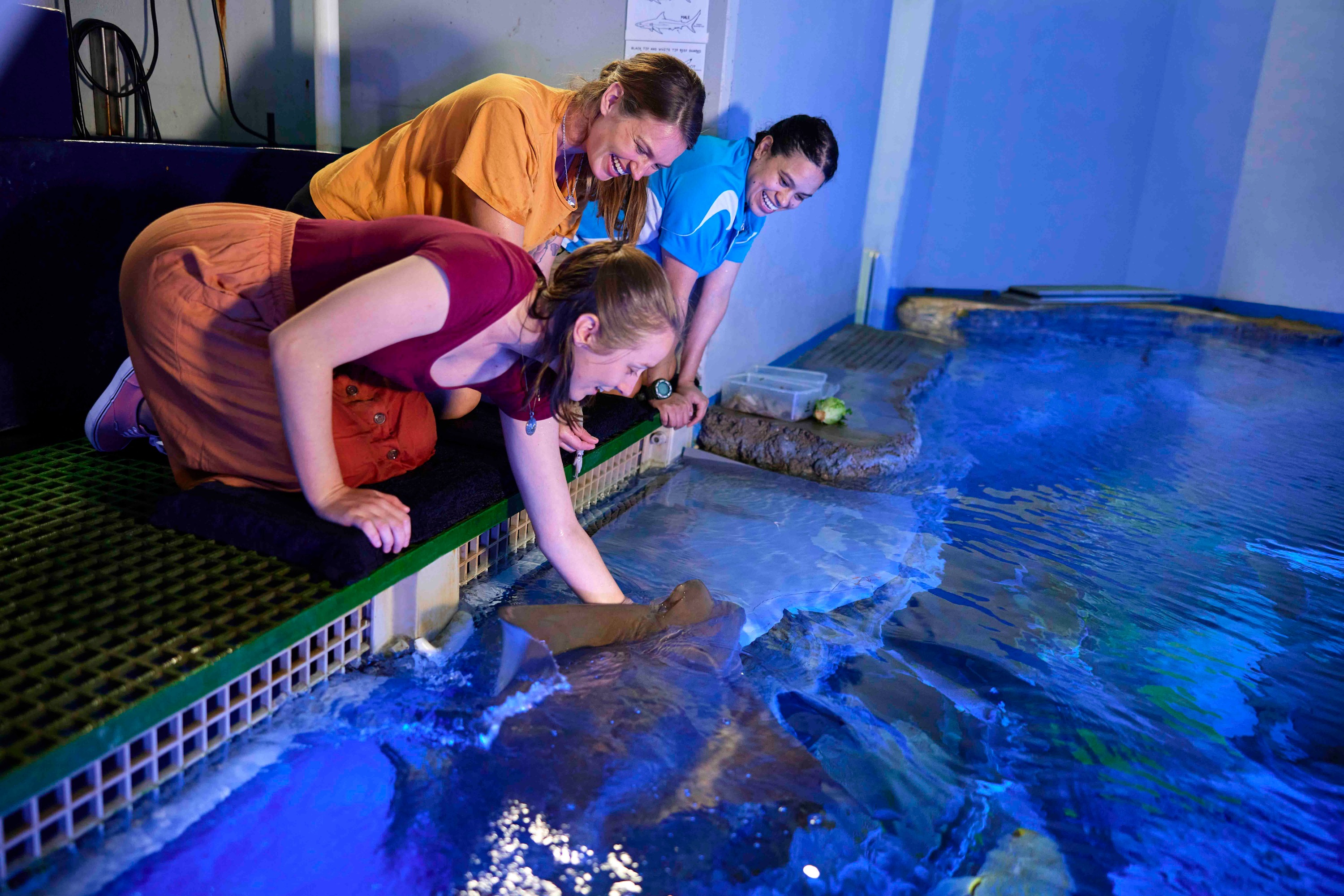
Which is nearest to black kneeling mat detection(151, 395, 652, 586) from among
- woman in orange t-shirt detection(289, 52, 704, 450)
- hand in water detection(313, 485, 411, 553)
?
hand in water detection(313, 485, 411, 553)

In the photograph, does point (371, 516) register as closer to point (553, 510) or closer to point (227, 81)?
point (553, 510)

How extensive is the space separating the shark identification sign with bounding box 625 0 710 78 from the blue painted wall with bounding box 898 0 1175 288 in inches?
154

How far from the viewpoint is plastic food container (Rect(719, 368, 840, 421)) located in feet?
13.0

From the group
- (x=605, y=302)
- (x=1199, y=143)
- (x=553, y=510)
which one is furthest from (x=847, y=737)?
(x=1199, y=143)

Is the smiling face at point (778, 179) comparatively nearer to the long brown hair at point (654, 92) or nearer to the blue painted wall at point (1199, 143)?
the long brown hair at point (654, 92)

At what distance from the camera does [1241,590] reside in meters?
2.95

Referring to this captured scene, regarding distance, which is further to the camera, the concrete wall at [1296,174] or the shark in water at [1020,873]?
the concrete wall at [1296,174]

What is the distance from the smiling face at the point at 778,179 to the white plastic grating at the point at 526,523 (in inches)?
40.5

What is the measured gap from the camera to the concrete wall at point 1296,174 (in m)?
8.17

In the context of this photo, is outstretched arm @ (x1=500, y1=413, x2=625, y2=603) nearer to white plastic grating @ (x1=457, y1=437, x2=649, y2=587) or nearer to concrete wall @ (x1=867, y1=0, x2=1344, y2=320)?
white plastic grating @ (x1=457, y1=437, x2=649, y2=587)

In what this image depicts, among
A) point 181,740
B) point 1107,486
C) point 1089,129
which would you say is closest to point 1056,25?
point 1089,129

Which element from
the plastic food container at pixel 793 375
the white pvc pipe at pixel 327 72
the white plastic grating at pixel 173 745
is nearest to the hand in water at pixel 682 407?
the plastic food container at pixel 793 375

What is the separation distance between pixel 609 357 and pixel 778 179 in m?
1.47

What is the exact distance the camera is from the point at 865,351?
5828 mm
